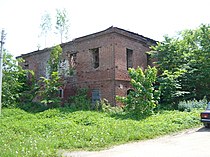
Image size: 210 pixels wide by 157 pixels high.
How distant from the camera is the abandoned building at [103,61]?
17828 millimetres

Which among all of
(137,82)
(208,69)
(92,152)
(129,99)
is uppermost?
(208,69)

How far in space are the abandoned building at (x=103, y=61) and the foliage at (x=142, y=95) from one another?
235 cm

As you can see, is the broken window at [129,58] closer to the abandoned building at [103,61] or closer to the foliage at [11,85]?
the abandoned building at [103,61]

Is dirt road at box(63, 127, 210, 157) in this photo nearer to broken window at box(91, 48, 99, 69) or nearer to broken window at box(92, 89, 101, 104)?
broken window at box(92, 89, 101, 104)

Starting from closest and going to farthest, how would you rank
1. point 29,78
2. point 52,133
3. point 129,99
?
1. point 52,133
2. point 129,99
3. point 29,78

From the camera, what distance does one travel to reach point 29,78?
2525 centimetres

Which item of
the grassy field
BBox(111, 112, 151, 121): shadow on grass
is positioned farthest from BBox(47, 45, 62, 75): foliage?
BBox(111, 112, 151, 121): shadow on grass

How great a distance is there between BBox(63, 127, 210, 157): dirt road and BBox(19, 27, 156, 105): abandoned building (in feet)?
26.4

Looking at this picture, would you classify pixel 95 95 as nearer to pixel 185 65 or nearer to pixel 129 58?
pixel 129 58

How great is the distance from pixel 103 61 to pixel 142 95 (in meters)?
4.84

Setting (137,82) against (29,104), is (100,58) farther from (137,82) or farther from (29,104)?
(29,104)

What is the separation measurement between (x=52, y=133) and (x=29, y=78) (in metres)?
16.3

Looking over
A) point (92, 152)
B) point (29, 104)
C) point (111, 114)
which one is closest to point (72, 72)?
point (29, 104)

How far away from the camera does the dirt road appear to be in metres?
7.37
